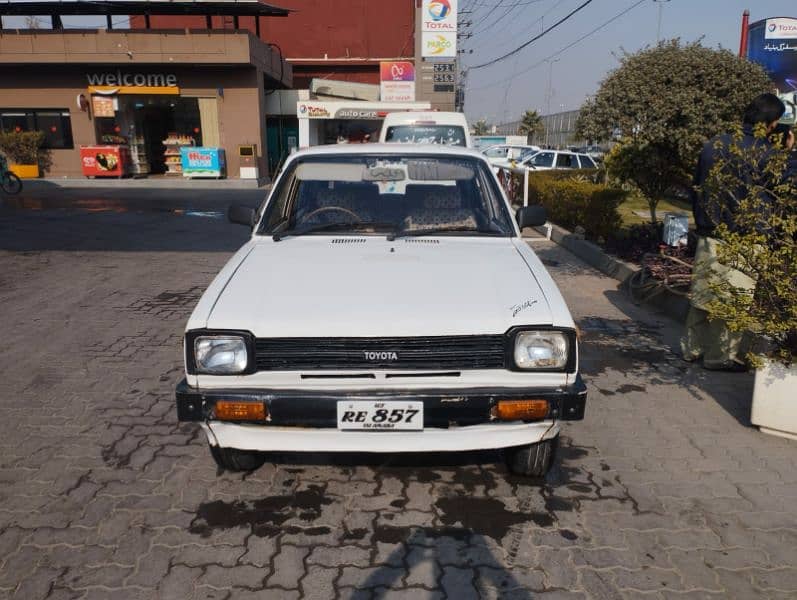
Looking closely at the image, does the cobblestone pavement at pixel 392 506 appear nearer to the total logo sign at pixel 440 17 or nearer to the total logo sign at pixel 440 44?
the total logo sign at pixel 440 44

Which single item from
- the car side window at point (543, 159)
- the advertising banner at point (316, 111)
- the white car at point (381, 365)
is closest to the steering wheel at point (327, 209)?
the white car at point (381, 365)

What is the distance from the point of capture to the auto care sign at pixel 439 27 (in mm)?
33500

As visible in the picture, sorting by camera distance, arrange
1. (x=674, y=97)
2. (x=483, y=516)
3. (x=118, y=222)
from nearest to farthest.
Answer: (x=483, y=516), (x=674, y=97), (x=118, y=222)

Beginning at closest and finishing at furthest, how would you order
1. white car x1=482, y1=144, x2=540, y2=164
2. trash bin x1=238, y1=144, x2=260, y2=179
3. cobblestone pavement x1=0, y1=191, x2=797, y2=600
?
cobblestone pavement x1=0, y1=191, x2=797, y2=600
trash bin x1=238, y1=144, x2=260, y2=179
white car x1=482, y1=144, x2=540, y2=164

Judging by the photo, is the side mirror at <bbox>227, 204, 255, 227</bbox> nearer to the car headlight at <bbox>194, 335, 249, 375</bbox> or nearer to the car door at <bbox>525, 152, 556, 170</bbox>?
the car headlight at <bbox>194, 335, 249, 375</bbox>

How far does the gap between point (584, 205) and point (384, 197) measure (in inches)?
289

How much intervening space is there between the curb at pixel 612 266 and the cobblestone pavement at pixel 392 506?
60.5 inches

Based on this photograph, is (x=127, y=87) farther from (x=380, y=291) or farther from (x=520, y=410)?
(x=520, y=410)

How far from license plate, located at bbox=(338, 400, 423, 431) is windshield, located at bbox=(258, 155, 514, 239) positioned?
1.49 meters

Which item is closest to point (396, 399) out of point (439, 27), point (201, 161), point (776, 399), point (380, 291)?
point (380, 291)

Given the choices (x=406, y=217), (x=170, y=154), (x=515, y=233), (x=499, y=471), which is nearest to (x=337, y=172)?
(x=406, y=217)

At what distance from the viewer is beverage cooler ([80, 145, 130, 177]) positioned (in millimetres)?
23719

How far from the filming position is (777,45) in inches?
742

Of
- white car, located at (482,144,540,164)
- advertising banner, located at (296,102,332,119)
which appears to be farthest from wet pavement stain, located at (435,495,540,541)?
advertising banner, located at (296,102,332,119)
